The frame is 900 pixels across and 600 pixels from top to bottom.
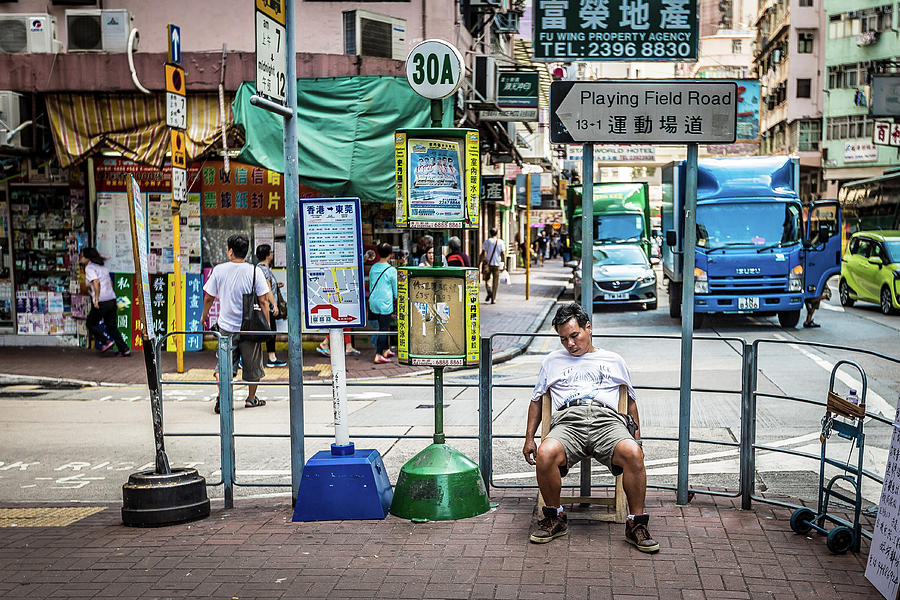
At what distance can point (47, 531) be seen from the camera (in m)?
Answer: 6.23

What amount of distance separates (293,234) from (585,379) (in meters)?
2.12

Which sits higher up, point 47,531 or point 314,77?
point 314,77

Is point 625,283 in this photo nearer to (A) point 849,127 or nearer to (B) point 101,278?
(B) point 101,278

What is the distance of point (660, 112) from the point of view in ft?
20.2

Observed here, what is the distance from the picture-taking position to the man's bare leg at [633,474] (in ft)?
18.1

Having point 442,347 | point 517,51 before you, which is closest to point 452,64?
point 442,347

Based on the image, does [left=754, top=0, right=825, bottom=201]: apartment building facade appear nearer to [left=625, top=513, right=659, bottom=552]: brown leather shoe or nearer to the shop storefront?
the shop storefront

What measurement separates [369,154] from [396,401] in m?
4.68

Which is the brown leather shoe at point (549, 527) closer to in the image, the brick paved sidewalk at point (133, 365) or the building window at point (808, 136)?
the brick paved sidewalk at point (133, 365)

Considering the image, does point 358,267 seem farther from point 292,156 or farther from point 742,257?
point 742,257

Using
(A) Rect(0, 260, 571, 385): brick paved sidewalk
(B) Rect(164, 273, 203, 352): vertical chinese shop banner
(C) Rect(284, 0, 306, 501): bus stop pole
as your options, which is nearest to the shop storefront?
(A) Rect(0, 260, 571, 385): brick paved sidewalk

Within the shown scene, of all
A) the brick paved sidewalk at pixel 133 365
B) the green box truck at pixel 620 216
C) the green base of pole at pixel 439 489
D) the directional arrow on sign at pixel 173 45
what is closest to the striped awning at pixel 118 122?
the directional arrow on sign at pixel 173 45

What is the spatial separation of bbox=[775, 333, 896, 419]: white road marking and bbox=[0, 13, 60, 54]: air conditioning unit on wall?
12.6m

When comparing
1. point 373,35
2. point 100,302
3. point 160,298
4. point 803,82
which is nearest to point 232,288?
point 100,302
